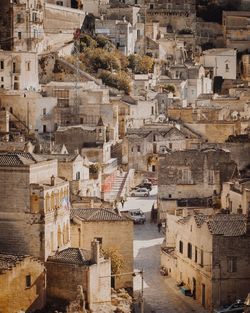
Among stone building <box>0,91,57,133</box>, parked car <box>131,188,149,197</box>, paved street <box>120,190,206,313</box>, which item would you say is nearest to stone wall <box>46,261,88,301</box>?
paved street <box>120,190,206,313</box>

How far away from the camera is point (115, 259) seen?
45.0m

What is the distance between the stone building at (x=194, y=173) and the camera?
59.3 m

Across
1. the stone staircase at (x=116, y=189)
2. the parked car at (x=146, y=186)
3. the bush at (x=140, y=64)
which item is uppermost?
the bush at (x=140, y=64)

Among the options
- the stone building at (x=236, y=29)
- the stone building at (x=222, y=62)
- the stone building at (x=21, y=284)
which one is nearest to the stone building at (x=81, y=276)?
the stone building at (x=21, y=284)

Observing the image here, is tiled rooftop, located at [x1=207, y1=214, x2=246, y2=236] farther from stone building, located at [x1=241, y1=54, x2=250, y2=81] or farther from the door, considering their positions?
stone building, located at [x1=241, y1=54, x2=250, y2=81]

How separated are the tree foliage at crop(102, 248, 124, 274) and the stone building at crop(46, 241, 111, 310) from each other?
76.3 inches

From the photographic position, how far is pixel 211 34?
109 meters

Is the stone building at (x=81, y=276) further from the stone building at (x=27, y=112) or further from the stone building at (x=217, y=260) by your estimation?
the stone building at (x=27, y=112)

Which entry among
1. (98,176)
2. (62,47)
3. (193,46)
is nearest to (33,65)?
(62,47)

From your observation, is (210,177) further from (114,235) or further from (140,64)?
(140,64)

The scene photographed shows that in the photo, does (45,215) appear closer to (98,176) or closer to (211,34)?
(98,176)

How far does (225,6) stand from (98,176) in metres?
54.8

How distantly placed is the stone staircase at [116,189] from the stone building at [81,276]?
17.9m

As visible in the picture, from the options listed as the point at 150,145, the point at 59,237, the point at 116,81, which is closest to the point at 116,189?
the point at 150,145
